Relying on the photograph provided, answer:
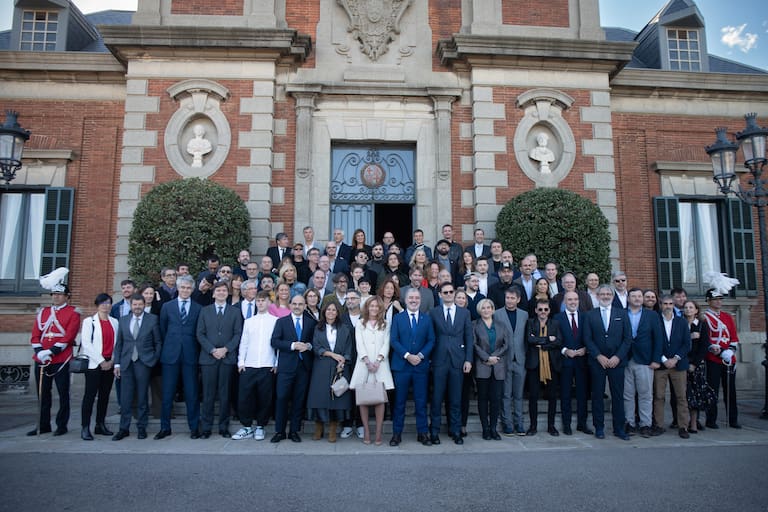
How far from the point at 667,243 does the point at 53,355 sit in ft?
38.2

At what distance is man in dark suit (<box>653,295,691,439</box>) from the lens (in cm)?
738

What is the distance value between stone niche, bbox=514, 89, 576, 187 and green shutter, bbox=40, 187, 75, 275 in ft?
30.2

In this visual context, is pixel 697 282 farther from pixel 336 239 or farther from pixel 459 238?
pixel 336 239

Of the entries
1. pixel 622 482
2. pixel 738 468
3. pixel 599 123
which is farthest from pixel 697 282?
pixel 622 482

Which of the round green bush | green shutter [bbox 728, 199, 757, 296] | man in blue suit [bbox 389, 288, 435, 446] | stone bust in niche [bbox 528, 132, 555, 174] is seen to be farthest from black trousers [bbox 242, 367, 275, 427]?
green shutter [bbox 728, 199, 757, 296]

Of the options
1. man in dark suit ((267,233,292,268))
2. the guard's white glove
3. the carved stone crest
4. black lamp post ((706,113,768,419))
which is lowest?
the guard's white glove

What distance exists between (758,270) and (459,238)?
23.0 ft

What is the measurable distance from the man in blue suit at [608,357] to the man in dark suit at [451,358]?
165 centimetres

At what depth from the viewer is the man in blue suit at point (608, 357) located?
283 inches

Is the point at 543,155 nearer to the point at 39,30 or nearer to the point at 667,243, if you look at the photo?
the point at 667,243

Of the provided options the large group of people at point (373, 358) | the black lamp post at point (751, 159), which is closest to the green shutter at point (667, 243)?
the black lamp post at point (751, 159)

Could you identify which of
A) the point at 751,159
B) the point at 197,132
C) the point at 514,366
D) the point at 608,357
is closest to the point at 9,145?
the point at 197,132

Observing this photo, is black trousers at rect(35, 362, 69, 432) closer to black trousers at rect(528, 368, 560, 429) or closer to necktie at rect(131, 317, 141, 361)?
necktie at rect(131, 317, 141, 361)

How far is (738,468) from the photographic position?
18.3ft
